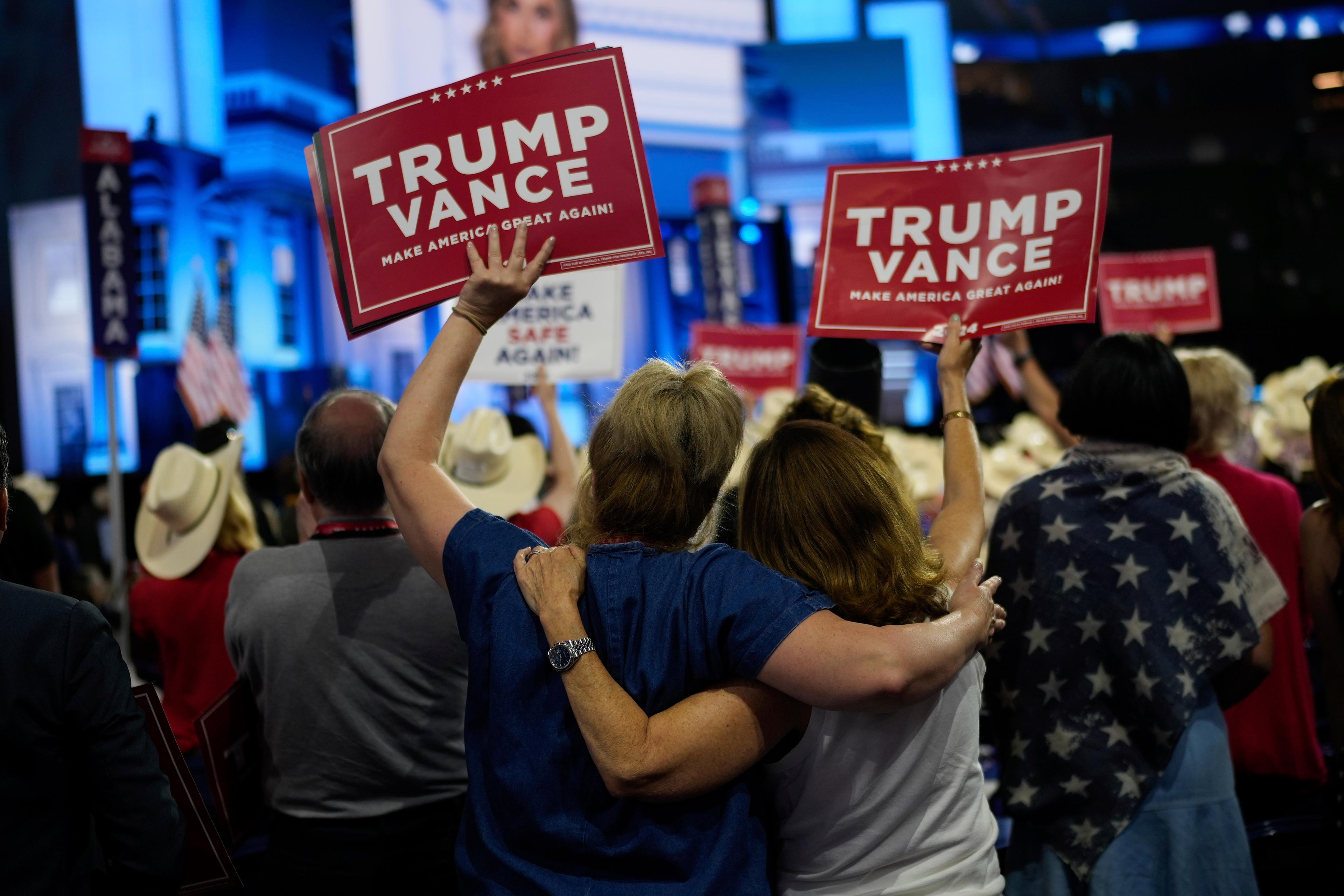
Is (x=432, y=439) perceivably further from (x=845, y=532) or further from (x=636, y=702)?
(x=845, y=532)

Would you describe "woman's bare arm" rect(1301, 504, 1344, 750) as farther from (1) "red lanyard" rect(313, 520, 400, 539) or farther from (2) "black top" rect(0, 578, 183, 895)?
(2) "black top" rect(0, 578, 183, 895)

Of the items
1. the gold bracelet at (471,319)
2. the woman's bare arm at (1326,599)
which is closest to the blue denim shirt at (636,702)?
the gold bracelet at (471,319)

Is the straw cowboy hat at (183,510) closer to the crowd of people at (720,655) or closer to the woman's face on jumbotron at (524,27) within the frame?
the crowd of people at (720,655)

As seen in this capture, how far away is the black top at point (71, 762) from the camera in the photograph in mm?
1411

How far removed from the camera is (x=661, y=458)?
1.47 metres

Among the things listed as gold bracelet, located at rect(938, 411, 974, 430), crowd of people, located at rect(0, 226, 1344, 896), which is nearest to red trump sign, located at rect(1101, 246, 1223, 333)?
crowd of people, located at rect(0, 226, 1344, 896)

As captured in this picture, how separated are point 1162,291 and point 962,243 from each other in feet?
17.4

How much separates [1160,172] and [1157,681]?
19.0m

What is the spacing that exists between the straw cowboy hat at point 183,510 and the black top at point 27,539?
44 centimetres

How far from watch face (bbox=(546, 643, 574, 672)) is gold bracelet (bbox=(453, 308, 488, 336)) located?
0.55 m

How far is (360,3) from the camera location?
13.1 metres

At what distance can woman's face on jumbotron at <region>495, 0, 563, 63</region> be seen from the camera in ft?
46.3

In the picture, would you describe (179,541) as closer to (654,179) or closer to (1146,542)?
(1146,542)

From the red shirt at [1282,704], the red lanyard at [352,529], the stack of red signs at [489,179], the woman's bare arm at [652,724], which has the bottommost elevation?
the red shirt at [1282,704]
